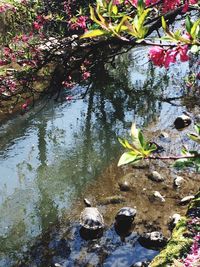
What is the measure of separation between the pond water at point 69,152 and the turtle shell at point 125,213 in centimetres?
26

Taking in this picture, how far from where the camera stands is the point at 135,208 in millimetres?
6590

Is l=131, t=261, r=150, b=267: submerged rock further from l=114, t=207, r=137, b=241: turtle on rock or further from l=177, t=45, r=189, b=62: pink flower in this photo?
l=177, t=45, r=189, b=62: pink flower

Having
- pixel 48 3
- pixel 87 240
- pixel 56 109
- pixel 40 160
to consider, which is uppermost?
pixel 48 3

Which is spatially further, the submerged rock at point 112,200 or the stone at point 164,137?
the stone at point 164,137

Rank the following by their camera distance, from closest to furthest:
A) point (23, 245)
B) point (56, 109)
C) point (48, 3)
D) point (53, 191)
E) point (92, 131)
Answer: point (23, 245) → point (53, 191) → point (92, 131) → point (56, 109) → point (48, 3)

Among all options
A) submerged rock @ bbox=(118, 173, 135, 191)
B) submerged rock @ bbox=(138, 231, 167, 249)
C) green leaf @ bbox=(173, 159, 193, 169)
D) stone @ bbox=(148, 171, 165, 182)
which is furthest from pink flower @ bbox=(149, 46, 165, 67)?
stone @ bbox=(148, 171, 165, 182)

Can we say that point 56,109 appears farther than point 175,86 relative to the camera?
No

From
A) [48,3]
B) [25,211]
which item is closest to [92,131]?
[25,211]

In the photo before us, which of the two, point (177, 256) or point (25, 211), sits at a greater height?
point (177, 256)

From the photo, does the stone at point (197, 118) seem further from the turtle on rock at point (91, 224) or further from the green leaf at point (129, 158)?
the green leaf at point (129, 158)

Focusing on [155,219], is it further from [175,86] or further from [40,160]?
[175,86]

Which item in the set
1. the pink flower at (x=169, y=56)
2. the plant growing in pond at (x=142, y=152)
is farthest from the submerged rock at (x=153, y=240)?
the pink flower at (x=169, y=56)

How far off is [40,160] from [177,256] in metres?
5.14

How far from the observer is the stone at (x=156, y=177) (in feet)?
23.8
